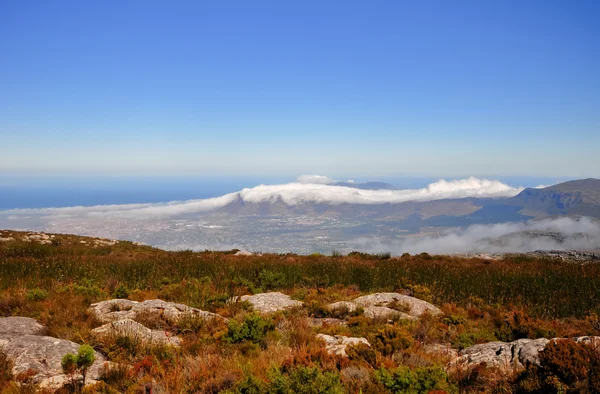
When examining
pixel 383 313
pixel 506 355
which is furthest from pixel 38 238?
pixel 506 355

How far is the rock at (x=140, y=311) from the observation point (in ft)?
26.8

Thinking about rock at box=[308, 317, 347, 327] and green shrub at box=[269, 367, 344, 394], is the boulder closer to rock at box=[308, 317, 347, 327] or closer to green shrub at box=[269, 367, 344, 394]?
rock at box=[308, 317, 347, 327]

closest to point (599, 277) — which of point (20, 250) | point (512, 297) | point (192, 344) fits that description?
point (512, 297)

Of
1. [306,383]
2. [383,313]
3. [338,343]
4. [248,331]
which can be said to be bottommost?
[383,313]

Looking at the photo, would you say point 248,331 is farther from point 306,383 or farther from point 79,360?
point 79,360

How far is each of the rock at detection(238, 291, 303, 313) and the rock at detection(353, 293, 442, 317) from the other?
219 centimetres

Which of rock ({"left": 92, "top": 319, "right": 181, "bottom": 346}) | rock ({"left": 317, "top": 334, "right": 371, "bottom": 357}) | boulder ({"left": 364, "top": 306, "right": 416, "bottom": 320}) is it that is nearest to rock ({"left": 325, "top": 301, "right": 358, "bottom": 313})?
boulder ({"left": 364, "top": 306, "right": 416, "bottom": 320})

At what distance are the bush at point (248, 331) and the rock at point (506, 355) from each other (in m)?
3.73

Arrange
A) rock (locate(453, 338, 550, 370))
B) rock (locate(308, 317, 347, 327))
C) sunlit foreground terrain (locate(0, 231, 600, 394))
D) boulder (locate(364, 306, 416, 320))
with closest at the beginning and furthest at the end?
sunlit foreground terrain (locate(0, 231, 600, 394))
rock (locate(453, 338, 550, 370))
rock (locate(308, 317, 347, 327))
boulder (locate(364, 306, 416, 320))

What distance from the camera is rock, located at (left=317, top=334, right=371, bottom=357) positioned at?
6125 millimetres

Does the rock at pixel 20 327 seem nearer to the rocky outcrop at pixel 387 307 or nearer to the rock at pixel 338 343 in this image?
the rock at pixel 338 343

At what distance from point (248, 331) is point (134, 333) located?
2.27 m

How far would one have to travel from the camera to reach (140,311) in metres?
8.59

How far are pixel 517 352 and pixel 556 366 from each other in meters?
1.28
